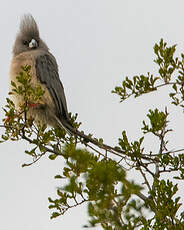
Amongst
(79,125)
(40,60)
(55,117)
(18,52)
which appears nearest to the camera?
(79,125)

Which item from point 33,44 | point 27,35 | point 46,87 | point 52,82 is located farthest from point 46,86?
point 27,35

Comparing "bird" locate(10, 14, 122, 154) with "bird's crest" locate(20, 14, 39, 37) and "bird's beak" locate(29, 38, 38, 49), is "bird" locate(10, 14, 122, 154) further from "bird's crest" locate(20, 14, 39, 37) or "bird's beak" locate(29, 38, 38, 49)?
"bird's crest" locate(20, 14, 39, 37)

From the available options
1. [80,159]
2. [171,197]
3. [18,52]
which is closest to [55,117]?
[18,52]

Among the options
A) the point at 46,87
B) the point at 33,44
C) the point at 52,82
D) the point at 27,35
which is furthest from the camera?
the point at 27,35

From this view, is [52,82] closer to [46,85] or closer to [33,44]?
[46,85]

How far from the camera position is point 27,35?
8.05m

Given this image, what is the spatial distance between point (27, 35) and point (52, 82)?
1.70 m

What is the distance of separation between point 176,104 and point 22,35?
4577 mm

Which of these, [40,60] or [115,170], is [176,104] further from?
[40,60]

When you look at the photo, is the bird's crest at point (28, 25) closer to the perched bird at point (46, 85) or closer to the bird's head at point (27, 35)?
the bird's head at point (27, 35)

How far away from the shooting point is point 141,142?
421 cm

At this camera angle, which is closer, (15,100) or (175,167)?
(175,167)

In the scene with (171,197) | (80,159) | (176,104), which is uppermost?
(176,104)

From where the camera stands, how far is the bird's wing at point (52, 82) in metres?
6.49
